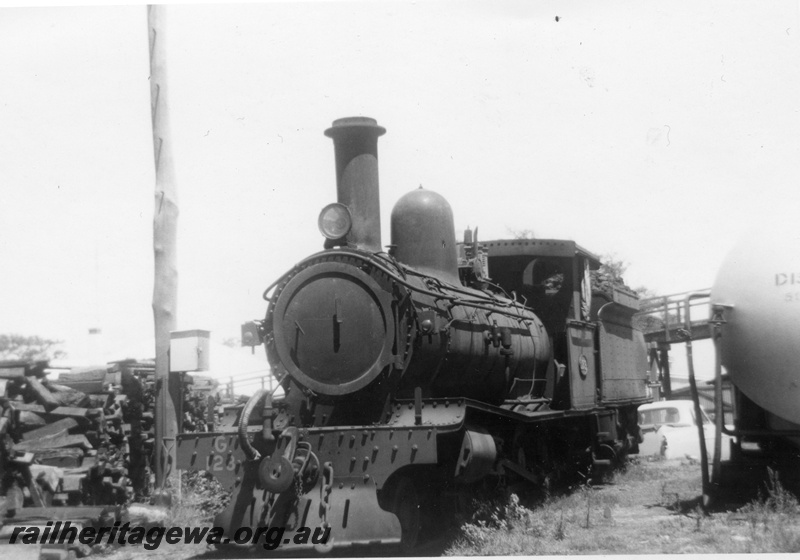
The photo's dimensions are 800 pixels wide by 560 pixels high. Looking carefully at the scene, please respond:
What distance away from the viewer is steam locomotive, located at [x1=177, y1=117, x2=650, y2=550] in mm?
6594

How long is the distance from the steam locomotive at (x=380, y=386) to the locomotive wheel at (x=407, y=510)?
18mm

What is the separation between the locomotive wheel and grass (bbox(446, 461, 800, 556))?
35 cm

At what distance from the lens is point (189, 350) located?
921 cm

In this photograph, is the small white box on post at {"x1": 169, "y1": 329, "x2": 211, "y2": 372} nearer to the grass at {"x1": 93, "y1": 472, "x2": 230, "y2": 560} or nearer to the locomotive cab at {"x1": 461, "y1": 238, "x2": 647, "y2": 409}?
the grass at {"x1": 93, "y1": 472, "x2": 230, "y2": 560}

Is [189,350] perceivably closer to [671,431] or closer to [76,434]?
[76,434]

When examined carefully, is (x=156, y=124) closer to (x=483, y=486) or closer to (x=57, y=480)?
(x=57, y=480)

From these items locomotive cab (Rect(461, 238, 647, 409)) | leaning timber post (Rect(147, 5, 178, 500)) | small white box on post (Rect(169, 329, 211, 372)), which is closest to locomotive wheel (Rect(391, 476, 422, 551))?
locomotive cab (Rect(461, 238, 647, 409))

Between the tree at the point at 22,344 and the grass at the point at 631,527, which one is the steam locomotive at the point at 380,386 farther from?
the tree at the point at 22,344

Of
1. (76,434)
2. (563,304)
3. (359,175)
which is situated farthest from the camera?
(563,304)

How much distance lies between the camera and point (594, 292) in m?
11.5

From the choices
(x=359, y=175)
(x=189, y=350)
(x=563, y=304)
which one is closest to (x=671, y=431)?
(x=563, y=304)

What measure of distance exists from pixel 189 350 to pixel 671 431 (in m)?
10.1

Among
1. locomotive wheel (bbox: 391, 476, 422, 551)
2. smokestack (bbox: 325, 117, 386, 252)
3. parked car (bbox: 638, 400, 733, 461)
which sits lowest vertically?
parked car (bbox: 638, 400, 733, 461)

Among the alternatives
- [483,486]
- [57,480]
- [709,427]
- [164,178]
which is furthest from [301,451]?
[709,427]
